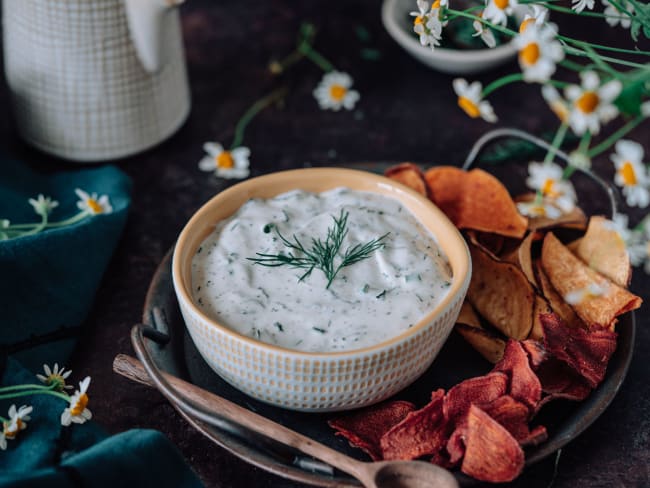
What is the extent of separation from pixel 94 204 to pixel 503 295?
2.60ft

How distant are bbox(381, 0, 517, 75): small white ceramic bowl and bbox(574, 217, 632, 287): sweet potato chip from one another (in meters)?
0.69

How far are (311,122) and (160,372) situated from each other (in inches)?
38.8

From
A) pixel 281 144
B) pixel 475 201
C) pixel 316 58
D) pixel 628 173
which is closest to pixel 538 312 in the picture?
pixel 475 201

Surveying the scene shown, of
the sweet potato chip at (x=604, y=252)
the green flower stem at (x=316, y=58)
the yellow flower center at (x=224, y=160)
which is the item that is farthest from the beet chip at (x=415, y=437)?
the green flower stem at (x=316, y=58)

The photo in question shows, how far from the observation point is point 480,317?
1.40 metres

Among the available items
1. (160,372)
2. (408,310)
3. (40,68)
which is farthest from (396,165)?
(40,68)

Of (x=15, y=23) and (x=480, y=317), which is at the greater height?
(x=15, y=23)

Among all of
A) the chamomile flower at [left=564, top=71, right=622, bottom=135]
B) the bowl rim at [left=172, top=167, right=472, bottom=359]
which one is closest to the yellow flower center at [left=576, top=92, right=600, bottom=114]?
the chamomile flower at [left=564, top=71, right=622, bottom=135]

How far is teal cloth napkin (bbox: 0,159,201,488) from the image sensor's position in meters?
1.11

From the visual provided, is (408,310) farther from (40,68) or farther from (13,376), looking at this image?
(40,68)

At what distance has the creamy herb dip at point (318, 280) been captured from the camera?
46.0 inches

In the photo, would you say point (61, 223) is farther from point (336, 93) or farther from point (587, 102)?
point (587, 102)

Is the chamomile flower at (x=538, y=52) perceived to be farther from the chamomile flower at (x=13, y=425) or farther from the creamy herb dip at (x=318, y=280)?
the chamomile flower at (x=13, y=425)

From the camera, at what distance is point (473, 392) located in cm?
119
